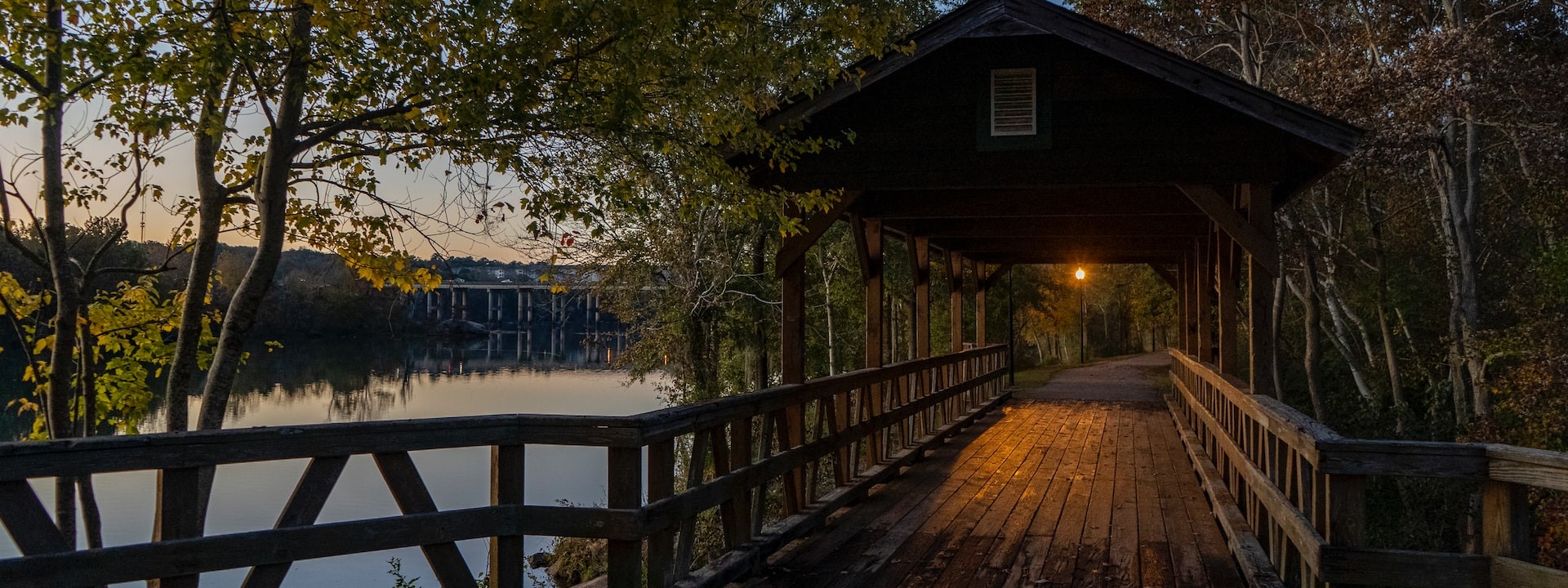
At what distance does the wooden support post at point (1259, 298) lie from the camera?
689 cm

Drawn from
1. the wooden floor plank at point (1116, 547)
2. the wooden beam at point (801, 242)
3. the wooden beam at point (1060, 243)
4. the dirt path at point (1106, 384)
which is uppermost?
the wooden beam at point (1060, 243)

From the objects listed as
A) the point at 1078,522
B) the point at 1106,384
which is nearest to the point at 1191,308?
the point at 1106,384

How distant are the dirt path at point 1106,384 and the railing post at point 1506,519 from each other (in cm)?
1466

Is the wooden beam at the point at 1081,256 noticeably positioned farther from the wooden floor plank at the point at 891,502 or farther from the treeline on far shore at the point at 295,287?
the treeline on far shore at the point at 295,287

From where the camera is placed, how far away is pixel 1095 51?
709 cm

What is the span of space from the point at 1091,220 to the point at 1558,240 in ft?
26.0

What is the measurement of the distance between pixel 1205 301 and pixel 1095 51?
255 inches

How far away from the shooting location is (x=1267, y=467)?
5555 mm

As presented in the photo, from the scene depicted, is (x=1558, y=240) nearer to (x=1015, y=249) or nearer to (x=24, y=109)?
(x=1015, y=249)

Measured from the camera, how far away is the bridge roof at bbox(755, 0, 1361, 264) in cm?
692

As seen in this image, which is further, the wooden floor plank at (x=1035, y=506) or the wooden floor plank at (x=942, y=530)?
the wooden floor plank at (x=1035, y=506)

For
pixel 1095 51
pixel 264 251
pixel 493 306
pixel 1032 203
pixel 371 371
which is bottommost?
pixel 371 371

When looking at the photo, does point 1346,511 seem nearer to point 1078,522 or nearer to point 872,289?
point 1078,522

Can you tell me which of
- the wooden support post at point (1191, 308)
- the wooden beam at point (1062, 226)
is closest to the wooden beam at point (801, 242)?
the wooden beam at point (1062, 226)
